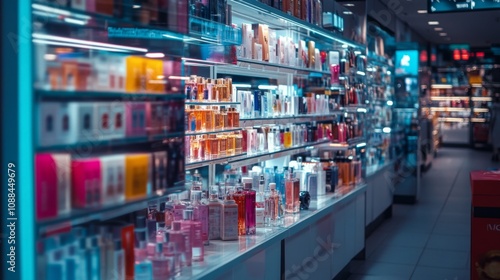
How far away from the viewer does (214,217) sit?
3.90m

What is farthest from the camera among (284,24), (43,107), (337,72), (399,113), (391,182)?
(399,113)

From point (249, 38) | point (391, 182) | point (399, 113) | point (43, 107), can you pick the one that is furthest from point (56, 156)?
point (399, 113)

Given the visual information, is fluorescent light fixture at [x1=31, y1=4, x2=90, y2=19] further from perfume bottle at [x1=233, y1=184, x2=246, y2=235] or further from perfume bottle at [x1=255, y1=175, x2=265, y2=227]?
perfume bottle at [x1=255, y1=175, x2=265, y2=227]

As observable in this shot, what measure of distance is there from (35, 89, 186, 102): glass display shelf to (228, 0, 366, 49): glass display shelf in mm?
1616

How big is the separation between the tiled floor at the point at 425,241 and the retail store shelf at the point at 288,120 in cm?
158

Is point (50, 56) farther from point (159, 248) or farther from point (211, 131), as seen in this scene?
point (211, 131)

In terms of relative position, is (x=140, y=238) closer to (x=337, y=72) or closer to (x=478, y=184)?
(x=478, y=184)

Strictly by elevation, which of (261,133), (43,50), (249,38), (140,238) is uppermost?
(249,38)

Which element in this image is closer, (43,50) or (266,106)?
(43,50)

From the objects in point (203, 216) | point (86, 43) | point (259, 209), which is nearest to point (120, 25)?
point (86, 43)

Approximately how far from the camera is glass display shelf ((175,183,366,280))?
326 centimetres

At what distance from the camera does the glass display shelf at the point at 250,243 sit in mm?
3264

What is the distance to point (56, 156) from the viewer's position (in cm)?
233

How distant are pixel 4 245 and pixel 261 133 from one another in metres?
2.93
